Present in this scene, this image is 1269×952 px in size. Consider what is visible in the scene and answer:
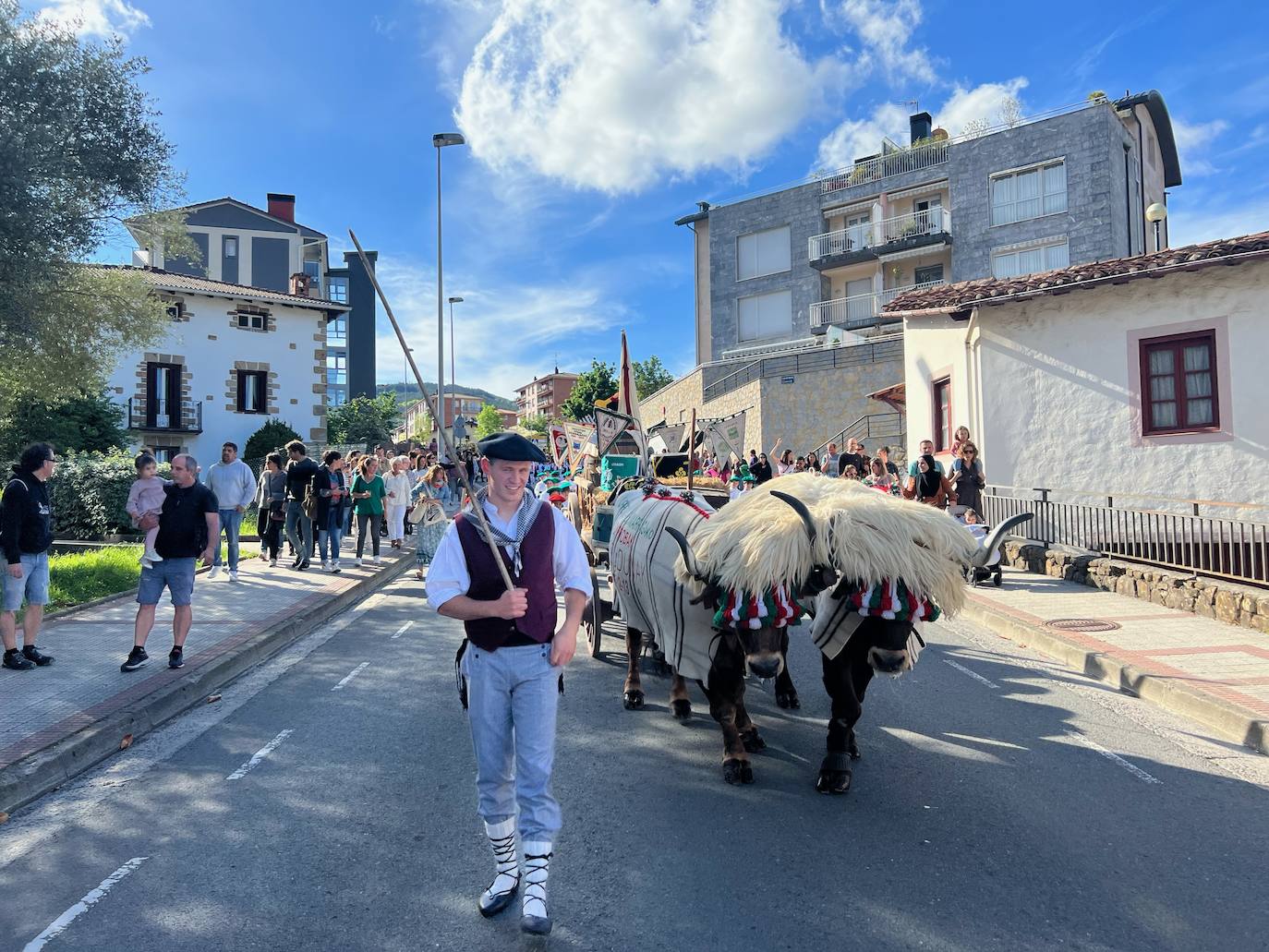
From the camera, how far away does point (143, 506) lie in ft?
23.5

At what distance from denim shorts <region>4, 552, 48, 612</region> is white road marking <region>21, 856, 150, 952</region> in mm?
3656

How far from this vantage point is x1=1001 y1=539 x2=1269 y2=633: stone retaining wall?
8.11 m

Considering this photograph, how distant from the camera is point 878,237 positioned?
116ft

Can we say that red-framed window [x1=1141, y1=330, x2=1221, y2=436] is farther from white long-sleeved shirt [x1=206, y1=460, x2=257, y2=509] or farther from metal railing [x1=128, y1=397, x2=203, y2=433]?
metal railing [x1=128, y1=397, x2=203, y2=433]

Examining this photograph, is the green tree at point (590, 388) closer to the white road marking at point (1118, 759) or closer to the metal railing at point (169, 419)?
the metal railing at point (169, 419)

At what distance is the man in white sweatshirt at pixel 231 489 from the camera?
35.9ft

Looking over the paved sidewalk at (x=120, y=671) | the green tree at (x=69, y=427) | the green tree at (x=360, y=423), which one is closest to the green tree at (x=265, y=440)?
the green tree at (x=69, y=427)

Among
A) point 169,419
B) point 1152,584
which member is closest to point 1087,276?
point 1152,584

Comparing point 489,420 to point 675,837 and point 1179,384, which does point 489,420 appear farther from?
point 675,837

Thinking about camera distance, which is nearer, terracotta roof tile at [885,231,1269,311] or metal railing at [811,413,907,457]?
terracotta roof tile at [885,231,1269,311]

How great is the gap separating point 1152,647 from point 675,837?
5.64 m

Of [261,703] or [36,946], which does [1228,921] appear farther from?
[261,703]

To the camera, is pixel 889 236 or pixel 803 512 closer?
pixel 803 512

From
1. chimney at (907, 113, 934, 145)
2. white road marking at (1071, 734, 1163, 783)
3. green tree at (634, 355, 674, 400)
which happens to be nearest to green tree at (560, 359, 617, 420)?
green tree at (634, 355, 674, 400)
